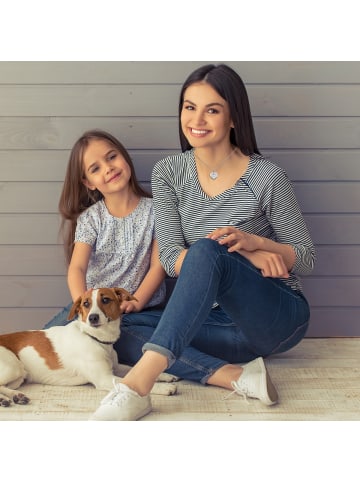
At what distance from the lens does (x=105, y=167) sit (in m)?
2.89

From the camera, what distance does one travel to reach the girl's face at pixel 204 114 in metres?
2.67

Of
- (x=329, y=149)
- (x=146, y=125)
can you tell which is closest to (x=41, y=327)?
(x=146, y=125)

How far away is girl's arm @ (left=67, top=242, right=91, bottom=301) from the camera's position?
9.36 ft

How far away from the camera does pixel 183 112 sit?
273cm

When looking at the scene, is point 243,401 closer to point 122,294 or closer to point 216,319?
point 216,319

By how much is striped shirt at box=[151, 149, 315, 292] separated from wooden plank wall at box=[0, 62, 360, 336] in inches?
12.2

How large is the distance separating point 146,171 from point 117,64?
0.42m

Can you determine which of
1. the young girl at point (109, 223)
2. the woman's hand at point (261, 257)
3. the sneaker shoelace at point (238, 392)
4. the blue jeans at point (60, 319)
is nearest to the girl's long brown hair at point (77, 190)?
the young girl at point (109, 223)

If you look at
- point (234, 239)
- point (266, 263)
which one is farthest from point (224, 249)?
point (266, 263)

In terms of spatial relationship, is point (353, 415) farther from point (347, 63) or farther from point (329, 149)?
point (347, 63)

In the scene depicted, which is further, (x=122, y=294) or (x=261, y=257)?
(x=122, y=294)

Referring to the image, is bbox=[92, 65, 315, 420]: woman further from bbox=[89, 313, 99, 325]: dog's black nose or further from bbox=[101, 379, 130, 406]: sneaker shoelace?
bbox=[89, 313, 99, 325]: dog's black nose

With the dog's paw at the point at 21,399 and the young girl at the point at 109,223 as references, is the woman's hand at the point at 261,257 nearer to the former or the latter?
the young girl at the point at 109,223

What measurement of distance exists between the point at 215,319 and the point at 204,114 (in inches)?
27.4
